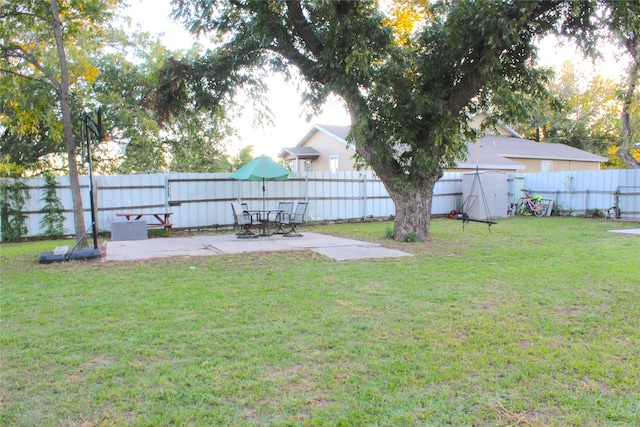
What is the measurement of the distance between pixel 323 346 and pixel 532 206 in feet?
53.9

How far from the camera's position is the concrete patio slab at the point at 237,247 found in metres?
8.23

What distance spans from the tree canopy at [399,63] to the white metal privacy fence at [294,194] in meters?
2.82

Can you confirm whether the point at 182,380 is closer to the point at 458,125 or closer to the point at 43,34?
the point at 458,125

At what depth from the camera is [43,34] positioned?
9148 mm

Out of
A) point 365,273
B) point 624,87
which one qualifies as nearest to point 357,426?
point 365,273

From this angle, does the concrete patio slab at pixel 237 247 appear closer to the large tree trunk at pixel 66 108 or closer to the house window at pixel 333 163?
the large tree trunk at pixel 66 108

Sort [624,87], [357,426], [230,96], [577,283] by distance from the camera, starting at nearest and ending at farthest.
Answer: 1. [357,426]
2. [577,283]
3. [230,96]
4. [624,87]

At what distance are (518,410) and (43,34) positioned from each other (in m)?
10.4

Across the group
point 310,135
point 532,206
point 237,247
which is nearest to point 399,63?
point 237,247

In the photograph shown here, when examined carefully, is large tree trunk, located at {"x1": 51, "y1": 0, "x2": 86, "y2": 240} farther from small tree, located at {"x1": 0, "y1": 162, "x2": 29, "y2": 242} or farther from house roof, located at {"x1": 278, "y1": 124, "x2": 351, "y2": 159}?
house roof, located at {"x1": 278, "y1": 124, "x2": 351, "y2": 159}

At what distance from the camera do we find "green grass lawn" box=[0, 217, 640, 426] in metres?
2.65

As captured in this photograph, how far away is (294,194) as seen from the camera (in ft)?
48.0

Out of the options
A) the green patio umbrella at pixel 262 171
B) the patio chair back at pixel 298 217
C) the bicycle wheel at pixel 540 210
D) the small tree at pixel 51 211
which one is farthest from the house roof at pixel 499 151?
the small tree at pixel 51 211

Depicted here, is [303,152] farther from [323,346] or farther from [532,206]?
[323,346]
